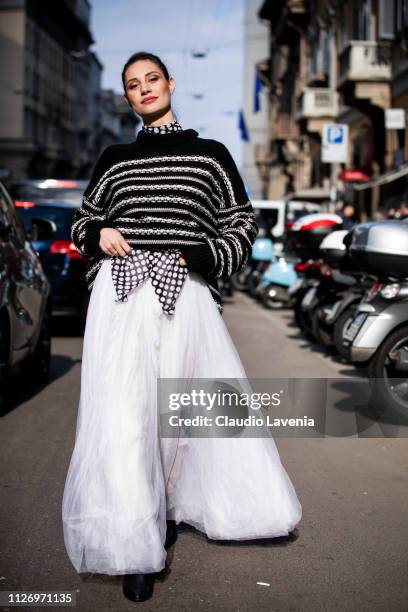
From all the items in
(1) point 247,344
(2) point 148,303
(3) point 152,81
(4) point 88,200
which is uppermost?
(3) point 152,81

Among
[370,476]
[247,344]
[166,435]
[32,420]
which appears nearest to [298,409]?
[370,476]

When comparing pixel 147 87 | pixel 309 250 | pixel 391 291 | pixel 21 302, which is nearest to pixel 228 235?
pixel 147 87

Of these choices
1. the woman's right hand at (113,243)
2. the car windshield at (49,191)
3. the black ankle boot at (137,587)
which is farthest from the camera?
the car windshield at (49,191)

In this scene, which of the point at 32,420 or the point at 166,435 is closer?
the point at 166,435

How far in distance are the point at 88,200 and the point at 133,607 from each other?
4.84 feet

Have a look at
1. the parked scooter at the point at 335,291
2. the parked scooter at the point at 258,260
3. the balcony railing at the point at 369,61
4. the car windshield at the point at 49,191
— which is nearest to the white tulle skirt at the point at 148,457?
the parked scooter at the point at 335,291

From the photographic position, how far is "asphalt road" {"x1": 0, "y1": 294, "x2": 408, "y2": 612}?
362cm

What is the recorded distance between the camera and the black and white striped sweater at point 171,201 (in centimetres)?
383

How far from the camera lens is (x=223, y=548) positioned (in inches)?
164

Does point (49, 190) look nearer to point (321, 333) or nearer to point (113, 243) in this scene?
point (321, 333)

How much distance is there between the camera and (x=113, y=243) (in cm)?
378

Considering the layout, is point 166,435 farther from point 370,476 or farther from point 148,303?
point 370,476

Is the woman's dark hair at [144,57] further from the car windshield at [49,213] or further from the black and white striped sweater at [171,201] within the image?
the car windshield at [49,213]

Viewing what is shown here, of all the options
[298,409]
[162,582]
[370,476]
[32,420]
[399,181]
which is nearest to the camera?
[162,582]
